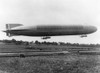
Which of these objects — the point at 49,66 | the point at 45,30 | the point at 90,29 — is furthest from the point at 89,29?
the point at 49,66

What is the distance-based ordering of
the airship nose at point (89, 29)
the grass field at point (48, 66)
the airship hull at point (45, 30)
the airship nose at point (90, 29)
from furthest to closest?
the airship nose at point (90, 29) < the airship nose at point (89, 29) < the airship hull at point (45, 30) < the grass field at point (48, 66)

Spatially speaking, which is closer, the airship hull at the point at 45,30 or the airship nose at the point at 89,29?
the airship hull at the point at 45,30

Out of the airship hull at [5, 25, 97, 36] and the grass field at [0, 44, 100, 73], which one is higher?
the airship hull at [5, 25, 97, 36]

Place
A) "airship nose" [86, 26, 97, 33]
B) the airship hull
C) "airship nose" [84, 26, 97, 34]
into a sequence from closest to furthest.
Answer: the airship hull, "airship nose" [84, 26, 97, 34], "airship nose" [86, 26, 97, 33]

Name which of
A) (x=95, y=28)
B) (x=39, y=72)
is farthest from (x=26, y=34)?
(x=39, y=72)

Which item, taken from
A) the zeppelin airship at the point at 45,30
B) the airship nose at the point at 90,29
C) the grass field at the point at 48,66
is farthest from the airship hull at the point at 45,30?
the grass field at the point at 48,66

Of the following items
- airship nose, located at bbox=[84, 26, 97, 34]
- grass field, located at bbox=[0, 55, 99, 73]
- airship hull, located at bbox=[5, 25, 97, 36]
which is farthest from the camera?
airship nose, located at bbox=[84, 26, 97, 34]

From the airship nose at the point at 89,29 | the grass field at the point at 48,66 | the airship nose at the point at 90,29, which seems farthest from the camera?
the airship nose at the point at 90,29

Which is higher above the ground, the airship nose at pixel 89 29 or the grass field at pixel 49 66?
the airship nose at pixel 89 29

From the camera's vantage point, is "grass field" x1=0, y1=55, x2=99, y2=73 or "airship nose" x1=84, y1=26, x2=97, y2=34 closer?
"grass field" x1=0, y1=55, x2=99, y2=73

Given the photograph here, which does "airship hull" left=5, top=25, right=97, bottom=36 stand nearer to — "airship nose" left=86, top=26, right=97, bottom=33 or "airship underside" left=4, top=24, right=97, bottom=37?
"airship underside" left=4, top=24, right=97, bottom=37

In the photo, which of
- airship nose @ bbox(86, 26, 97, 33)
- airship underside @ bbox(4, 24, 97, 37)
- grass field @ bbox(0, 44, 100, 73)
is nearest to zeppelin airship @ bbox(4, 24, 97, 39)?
airship underside @ bbox(4, 24, 97, 37)

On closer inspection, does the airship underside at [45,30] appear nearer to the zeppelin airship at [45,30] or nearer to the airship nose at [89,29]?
the zeppelin airship at [45,30]

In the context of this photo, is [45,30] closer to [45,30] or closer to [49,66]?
[45,30]
